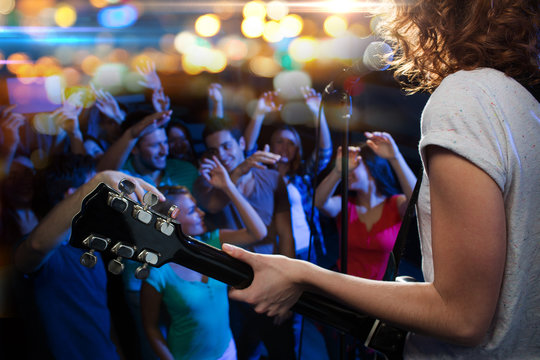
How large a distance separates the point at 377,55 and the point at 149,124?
1.53 m

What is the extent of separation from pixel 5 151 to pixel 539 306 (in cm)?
249

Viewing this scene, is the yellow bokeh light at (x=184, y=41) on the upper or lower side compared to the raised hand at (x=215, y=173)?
upper

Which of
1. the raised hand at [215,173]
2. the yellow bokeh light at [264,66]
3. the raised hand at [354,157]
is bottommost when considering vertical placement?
the raised hand at [215,173]

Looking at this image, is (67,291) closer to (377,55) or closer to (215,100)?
(215,100)

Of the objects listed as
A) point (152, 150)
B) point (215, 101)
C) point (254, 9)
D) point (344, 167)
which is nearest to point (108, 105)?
point (152, 150)

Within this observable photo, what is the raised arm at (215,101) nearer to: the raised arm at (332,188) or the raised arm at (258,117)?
the raised arm at (258,117)

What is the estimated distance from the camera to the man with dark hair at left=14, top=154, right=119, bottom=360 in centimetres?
211

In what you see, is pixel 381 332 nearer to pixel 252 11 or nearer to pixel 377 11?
pixel 377 11

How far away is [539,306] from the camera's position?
657 mm

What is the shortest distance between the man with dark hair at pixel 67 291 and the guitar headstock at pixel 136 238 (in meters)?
1.47

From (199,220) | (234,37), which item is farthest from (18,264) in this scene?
(234,37)

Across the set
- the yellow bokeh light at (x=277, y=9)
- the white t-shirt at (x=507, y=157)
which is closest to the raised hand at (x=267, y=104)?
the yellow bokeh light at (x=277, y=9)

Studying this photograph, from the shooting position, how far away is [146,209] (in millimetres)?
833

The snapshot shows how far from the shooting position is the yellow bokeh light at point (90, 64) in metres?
2.19
